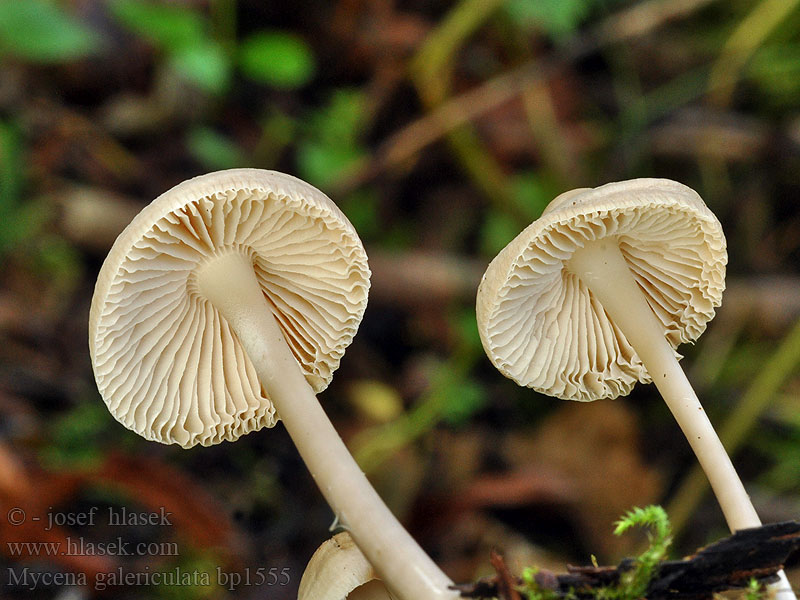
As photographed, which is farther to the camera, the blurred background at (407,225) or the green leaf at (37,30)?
the green leaf at (37,30)

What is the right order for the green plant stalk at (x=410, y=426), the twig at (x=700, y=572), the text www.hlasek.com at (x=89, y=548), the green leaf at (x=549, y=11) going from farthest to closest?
the green leaf at (x=549, y=11)
the green plant stalk at (x=410, y=426)
the text www.hlasek.com at (x=89, y=548)
the twig at (x=700, y=572)

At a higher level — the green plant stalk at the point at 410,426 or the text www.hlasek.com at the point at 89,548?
the green plant stalk at the point at 410,426

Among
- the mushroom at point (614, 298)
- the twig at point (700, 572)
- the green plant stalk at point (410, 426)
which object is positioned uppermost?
the green plant stalk at point (410, 426)

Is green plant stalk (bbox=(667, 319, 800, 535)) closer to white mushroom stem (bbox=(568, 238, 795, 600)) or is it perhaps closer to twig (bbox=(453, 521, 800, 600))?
white mushroom stem (bbox=(568, 238, 795, 600))

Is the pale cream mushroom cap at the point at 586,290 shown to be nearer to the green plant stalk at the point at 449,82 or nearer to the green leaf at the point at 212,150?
the green plant stalk at the point at 449,82

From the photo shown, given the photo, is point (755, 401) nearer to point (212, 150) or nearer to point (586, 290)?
point (586, 290)

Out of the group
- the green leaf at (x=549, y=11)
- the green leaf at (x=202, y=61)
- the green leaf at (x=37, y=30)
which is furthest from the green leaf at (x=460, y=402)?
the green leaf at (x=37, y=30)
